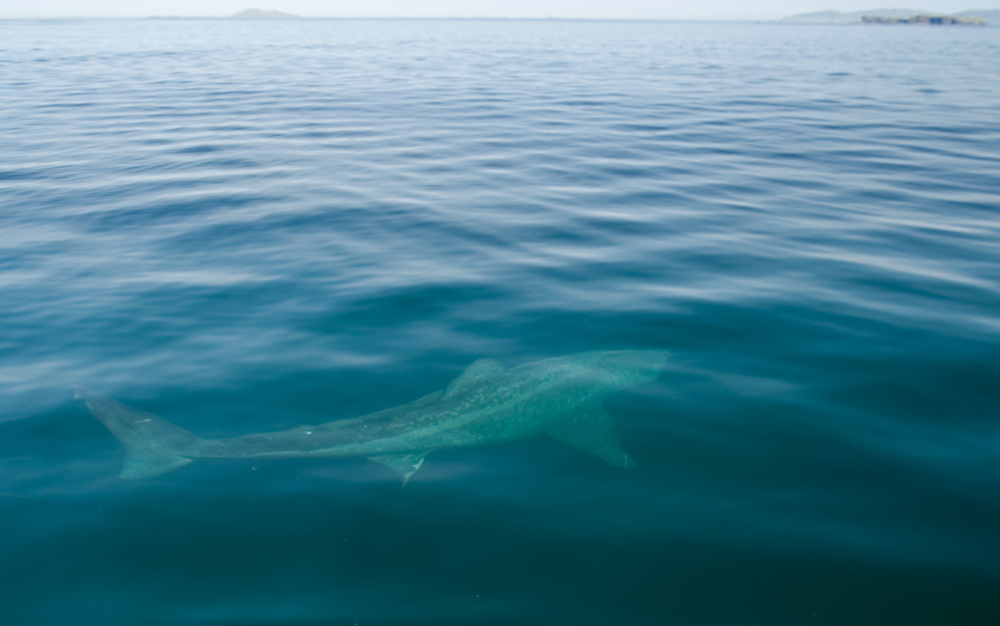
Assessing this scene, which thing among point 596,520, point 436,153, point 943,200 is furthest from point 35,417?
Answer: point 943,200

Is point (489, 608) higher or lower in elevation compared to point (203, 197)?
lower

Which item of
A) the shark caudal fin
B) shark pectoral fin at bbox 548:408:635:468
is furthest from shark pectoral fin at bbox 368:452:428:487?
the shark caudal fin

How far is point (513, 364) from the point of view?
821 centimetres

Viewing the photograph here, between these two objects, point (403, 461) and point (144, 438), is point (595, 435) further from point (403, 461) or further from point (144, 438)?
point (144, 438)

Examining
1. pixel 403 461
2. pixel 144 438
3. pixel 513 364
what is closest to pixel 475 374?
pixel 513 364

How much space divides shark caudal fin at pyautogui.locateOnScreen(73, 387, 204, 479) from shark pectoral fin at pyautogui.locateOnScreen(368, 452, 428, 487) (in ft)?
6.31

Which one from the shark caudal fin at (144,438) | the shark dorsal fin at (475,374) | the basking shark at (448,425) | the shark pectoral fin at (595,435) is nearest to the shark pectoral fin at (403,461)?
the basking shark at (448,425)

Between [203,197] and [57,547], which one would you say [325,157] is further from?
[57,547]

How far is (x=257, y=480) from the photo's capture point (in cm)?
610

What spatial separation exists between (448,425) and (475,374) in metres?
1.11

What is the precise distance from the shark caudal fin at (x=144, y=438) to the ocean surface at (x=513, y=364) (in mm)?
161

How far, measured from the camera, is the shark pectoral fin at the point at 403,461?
20.6 ft

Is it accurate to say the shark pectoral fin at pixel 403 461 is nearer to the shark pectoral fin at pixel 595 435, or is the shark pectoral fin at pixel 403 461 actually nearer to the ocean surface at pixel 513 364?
the ocean surface at pixel 513 364

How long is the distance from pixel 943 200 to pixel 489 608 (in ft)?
48.9
